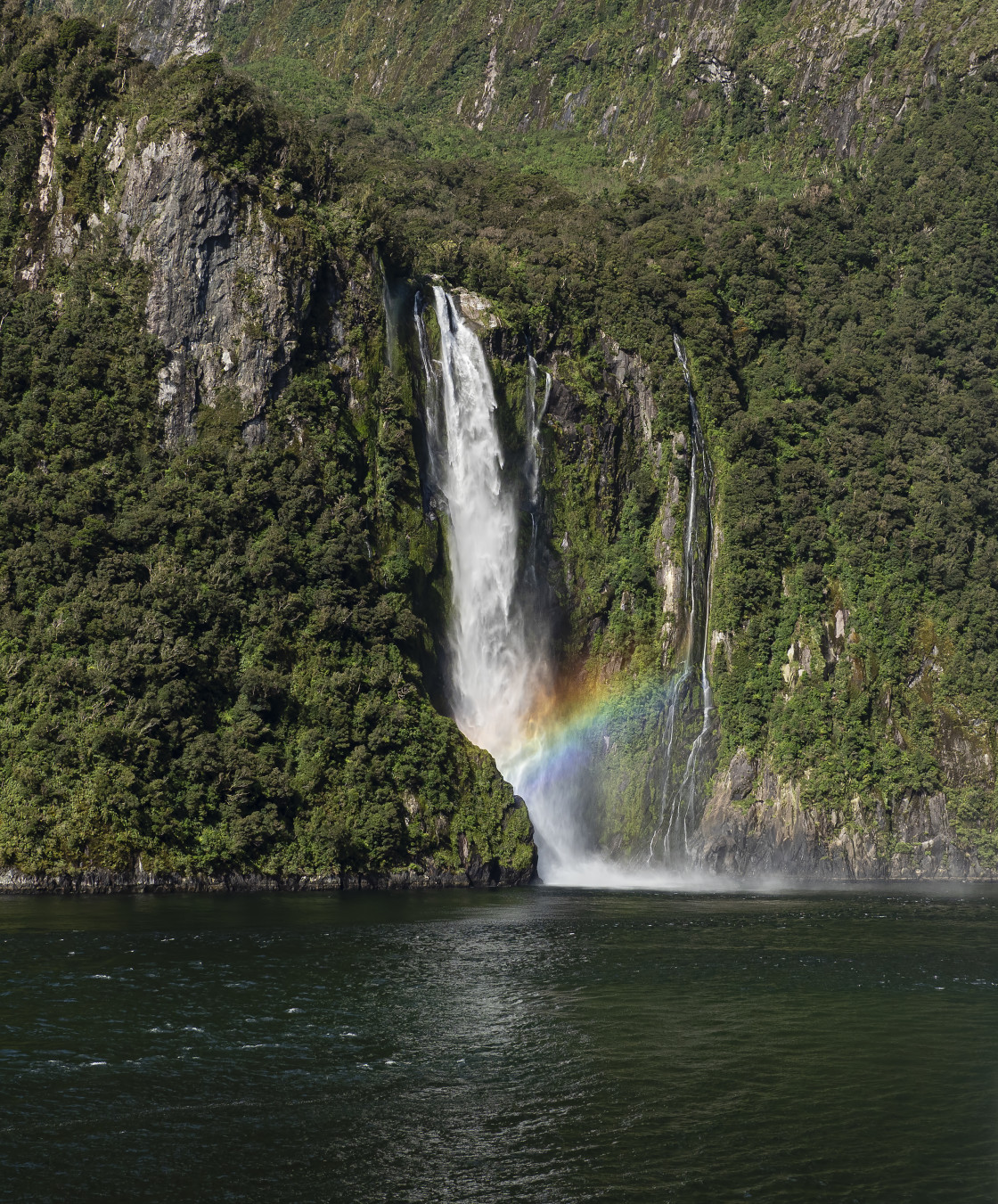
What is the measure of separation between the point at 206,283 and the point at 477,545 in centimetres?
2030

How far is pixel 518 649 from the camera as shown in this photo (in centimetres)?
6744

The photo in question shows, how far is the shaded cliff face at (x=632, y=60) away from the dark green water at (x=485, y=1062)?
314 feet

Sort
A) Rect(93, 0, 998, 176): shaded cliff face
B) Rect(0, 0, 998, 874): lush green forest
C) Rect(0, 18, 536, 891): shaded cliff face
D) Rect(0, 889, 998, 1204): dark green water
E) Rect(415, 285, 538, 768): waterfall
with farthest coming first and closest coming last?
Rect(93, 0, 998, 176): shaded cliff face < Rect(415, 285, 538, 768): waterfall < Rect(0, 0, 998, 874): lush green forest < Rect(0, 18, 536, 891): shaded cliff face < Rect(0, 889, 998, 1204): dark green water

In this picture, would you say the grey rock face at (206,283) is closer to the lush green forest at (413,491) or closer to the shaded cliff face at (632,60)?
the lush green forest at (413,491)

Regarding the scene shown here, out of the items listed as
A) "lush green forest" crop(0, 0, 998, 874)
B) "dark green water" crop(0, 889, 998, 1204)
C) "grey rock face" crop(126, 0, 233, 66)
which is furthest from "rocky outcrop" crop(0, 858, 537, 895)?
"grey rock face" crop(126, 0, 233, 66)

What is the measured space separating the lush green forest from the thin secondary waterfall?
1175 mm

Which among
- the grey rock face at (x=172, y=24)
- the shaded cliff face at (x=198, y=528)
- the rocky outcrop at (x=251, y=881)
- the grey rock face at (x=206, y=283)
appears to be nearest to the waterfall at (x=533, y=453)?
the shaded cliff face at (x=198, y=528)

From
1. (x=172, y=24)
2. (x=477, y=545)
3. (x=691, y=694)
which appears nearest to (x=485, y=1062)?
(x=477, y=545)

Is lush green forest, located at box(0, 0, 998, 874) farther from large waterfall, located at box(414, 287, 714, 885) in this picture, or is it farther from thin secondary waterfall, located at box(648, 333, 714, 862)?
large waterfall, located at box(414, 287, 714, 885)

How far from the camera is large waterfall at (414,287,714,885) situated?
65438 millimetres

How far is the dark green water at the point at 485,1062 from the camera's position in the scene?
1496 cm

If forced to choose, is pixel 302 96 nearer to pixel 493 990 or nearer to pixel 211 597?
pixel 211 597

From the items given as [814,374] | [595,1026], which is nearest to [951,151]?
[814,374]

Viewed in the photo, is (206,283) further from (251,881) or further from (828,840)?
(828,840)
